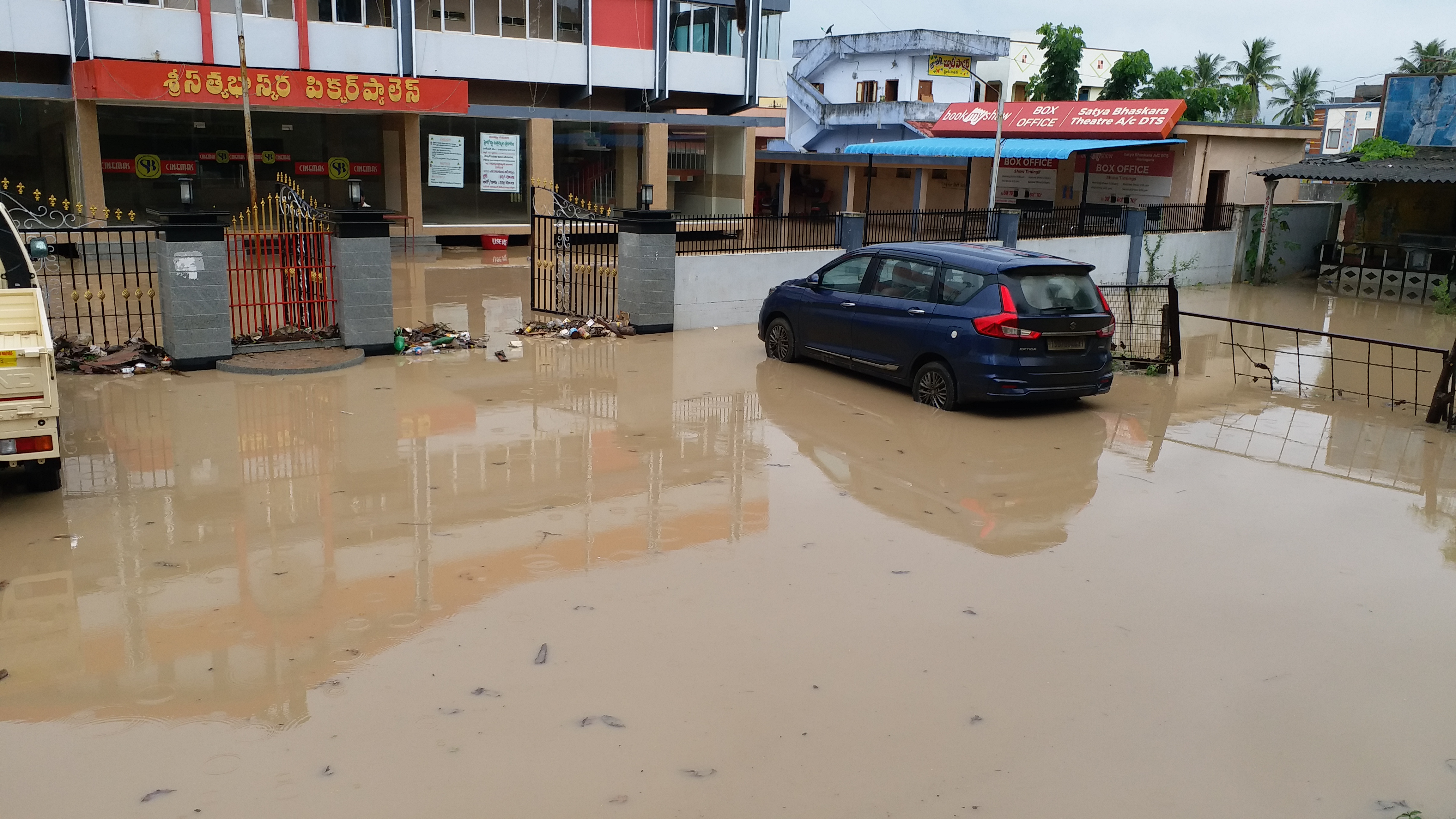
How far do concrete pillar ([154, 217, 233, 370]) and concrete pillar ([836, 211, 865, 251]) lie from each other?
9.31 meters

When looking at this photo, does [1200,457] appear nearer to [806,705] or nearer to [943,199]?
[806,705]

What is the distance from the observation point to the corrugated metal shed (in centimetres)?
2158

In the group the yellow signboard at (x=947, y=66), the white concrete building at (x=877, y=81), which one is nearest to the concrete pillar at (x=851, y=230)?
the white concrete building at (x=877, y=81)

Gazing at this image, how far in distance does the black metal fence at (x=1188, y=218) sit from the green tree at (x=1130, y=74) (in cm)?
2234

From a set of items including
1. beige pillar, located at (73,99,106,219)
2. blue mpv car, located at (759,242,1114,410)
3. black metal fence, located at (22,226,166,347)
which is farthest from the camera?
beige pillar, located at (73,99,106,219)

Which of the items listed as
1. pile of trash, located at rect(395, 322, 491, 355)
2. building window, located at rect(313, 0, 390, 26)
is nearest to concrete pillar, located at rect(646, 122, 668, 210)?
building window, located at rect(313, 0, 390, 26)

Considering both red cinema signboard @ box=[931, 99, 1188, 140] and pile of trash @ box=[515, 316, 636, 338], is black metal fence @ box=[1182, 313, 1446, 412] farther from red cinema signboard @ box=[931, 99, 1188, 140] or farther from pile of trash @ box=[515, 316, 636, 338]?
red cinema signboard @ box=[931, 99, 1188, 140]

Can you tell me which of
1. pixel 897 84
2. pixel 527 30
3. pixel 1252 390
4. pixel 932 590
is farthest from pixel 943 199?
pixel 932 590

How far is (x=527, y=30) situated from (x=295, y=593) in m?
23.8

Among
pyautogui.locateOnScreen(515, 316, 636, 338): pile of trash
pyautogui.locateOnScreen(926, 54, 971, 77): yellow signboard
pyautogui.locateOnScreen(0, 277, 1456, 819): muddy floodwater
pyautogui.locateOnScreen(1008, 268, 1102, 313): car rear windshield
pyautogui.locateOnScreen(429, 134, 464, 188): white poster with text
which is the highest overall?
pyautogui.locateOnScreen(926, 54, 971, 77): yellow signboard

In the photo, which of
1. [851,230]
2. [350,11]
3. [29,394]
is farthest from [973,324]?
[350,11]

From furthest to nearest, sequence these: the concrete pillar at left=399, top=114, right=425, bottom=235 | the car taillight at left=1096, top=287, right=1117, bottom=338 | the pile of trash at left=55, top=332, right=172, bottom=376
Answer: the concrete pillar at left=399, top=114, right=425, bottom=235
the pile of trash at left=55, top=332, right=172, bottom=376
the car taillight at left=1096, top=287, right=1117, bottom=338

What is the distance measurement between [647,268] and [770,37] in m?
18.9

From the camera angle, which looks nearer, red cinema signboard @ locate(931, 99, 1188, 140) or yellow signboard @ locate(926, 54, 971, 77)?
red cinema signboard @ locate(931, 99, 1188, 140)
